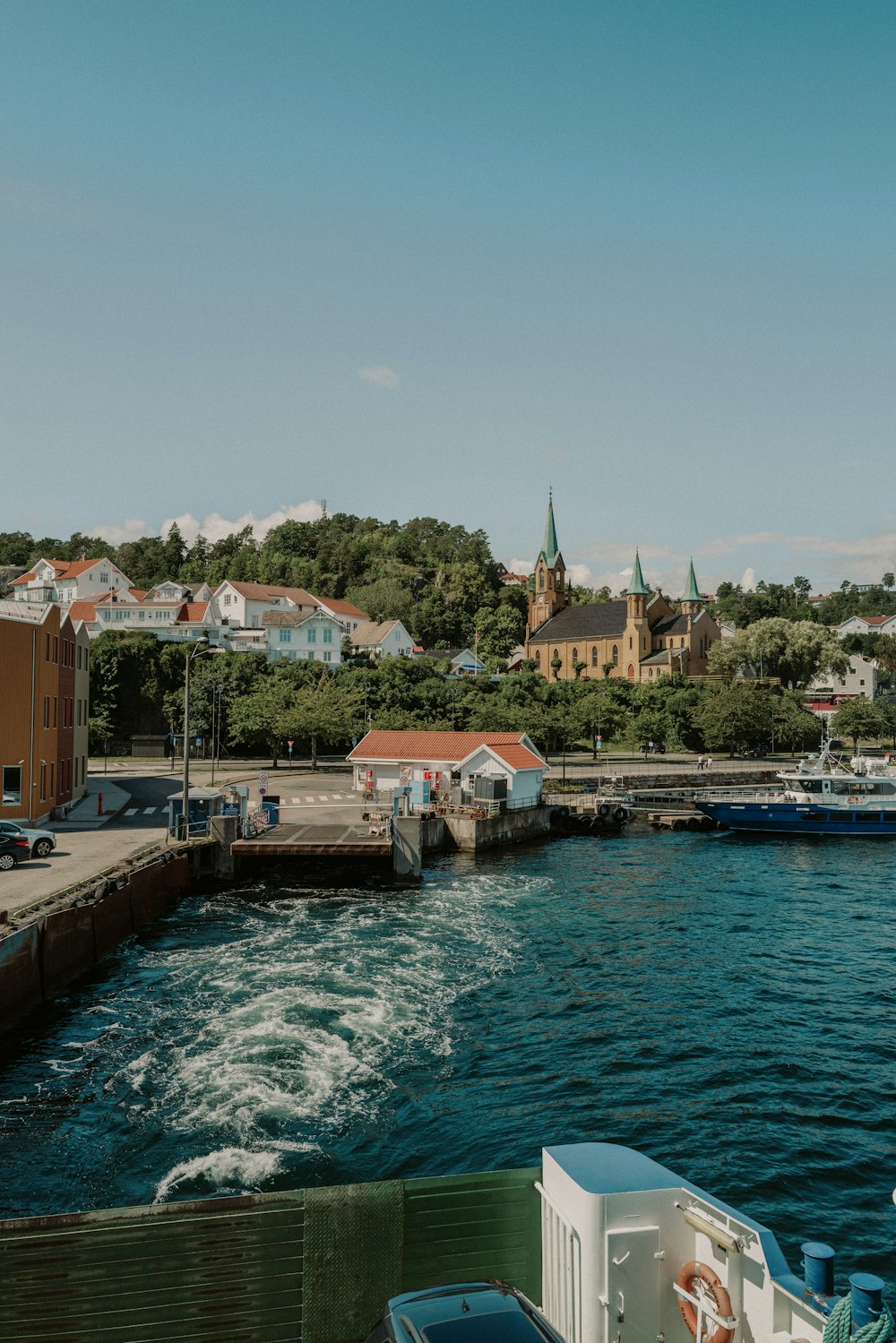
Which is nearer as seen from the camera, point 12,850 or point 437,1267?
point 437,1267

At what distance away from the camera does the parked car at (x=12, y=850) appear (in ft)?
99.1

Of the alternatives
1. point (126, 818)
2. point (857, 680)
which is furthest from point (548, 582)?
point (126, 818)

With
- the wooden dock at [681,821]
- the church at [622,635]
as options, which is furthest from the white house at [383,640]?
the wooden dock at [681,821]

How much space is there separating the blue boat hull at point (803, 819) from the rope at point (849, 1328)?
177ft

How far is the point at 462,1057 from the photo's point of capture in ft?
65.0

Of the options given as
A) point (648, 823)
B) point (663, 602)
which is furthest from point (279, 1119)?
point (663, 602)

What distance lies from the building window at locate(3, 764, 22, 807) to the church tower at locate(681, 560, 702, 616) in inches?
4512

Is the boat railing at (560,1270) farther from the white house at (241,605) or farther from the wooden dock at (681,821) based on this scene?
the white house at (241,605)

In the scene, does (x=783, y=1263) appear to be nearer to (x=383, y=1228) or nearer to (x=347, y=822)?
(x=383, y=1228)

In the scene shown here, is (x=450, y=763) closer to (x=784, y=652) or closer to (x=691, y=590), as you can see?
(x=784, y=652)

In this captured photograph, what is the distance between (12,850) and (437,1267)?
1083 inches

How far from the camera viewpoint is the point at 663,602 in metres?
135

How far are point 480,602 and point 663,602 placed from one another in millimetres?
29026

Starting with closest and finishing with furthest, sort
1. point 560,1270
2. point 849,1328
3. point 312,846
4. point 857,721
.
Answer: point 849,1328 < point 560,1270 < point 312,846 < point 857,721
